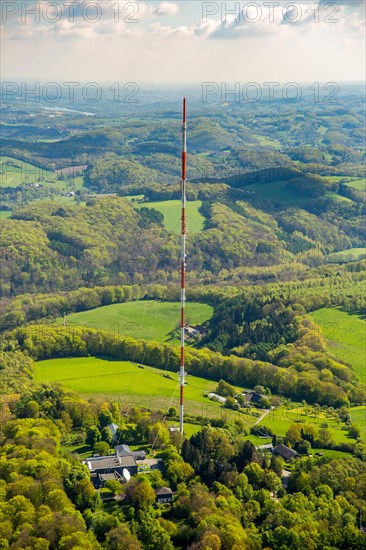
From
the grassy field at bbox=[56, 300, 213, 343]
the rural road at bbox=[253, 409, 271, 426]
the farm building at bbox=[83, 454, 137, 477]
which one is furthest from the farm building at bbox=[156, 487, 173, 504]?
the grassy field at bbox=[56, 300, 213, 343]

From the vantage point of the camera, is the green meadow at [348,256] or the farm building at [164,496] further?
the green meadow at [348,256]

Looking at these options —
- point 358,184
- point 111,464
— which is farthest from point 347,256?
point 111,464

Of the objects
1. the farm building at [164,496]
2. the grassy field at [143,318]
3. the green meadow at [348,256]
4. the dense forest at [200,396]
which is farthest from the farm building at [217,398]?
the green meadow at [348,256]

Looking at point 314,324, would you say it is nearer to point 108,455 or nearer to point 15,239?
point 108,455

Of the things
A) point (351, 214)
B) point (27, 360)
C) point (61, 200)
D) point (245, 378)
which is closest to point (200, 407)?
point (245, 378)

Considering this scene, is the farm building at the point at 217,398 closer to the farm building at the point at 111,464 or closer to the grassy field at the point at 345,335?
the grassy field at the point at 345,335

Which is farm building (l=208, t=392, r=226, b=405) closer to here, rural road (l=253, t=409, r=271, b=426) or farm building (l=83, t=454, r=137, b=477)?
rural road (l=253, t=409, r=271, b=426)

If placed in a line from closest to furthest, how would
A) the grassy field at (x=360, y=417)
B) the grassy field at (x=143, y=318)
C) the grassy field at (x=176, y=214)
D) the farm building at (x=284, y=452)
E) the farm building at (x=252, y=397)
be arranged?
the farm building at (x=284, y=452), the grassy field at (x=360, y=417), the farm building at (x=252, y=397), the grassy field at (x=143, y=318), the grassy field at (x=176, y=214)
